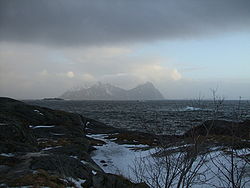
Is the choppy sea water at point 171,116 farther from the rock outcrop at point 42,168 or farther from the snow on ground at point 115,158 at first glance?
the snow on ground at point 115,158

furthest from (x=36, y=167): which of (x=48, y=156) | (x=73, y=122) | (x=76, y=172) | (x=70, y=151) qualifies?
(x=73, y=122)

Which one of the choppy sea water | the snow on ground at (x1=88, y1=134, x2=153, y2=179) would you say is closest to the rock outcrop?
the choppy sea water

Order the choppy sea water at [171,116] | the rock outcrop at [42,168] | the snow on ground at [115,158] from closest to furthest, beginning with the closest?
the choppy sea water at [171,116]
the rock outcrop at [42,168]
the snow on ground at [115,158]

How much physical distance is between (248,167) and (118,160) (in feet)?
29.5

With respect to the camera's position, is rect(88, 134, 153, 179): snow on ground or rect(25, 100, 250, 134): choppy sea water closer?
rect(25, 100, 250, 134): choppy sea water

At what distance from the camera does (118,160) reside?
1766cm

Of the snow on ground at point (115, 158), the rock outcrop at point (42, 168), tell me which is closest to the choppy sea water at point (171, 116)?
the rock outcrop at point (42, 168)

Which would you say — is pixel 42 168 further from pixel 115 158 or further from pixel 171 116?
pixel 171 116

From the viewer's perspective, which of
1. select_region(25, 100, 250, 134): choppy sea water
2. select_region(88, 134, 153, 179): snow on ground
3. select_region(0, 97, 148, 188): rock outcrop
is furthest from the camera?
select_region(88, 134, 153, 179): snow on ground

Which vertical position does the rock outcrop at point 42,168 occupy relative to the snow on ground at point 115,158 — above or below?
above

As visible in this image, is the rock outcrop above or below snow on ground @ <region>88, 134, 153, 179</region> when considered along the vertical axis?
above

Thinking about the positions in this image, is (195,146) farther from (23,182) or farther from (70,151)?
(70,151)

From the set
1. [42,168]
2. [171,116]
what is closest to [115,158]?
[42,168]

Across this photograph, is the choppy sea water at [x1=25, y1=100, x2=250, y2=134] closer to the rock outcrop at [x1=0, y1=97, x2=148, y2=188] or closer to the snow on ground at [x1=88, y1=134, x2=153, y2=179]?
the rock outcrop at [x1=0, y1=97, x2=148, y2=188]
